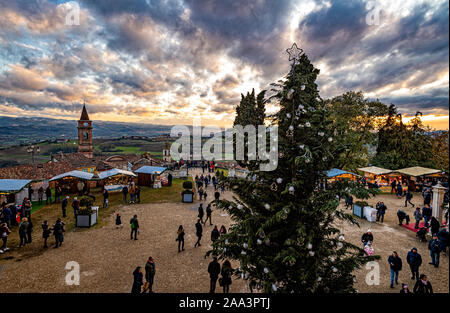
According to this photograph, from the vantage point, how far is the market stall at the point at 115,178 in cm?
2342

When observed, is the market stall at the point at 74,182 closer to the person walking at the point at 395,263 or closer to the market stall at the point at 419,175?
the person walking at the point at 395,263

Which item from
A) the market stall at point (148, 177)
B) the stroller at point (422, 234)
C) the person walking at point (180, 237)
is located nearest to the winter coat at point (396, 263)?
the stroller at point (422, 234)

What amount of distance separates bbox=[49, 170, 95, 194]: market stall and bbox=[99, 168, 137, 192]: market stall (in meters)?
1.40

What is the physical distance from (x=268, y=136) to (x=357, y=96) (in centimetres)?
3388

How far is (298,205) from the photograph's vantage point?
15.8ft

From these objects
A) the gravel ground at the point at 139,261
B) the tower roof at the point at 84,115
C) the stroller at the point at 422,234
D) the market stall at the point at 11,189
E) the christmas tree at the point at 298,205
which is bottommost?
the gravel ground at the point at 139,261

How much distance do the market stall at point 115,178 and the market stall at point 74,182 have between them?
140 cm

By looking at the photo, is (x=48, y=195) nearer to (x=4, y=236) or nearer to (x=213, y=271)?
(x=4, y=236)

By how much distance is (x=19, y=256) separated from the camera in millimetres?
10109

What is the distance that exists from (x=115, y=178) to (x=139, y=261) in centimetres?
1742

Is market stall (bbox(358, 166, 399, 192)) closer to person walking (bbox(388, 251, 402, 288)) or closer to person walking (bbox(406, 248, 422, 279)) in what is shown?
person walking (bbox(406, 248, 422, 279))

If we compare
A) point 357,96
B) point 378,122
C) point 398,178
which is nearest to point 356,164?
point 398,178

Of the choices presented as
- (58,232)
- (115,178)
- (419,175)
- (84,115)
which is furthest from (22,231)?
(84,115)
